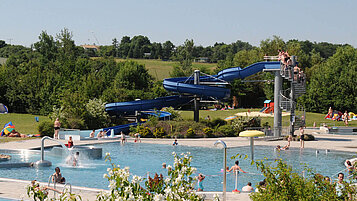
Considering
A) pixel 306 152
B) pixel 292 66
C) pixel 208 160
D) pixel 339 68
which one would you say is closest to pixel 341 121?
pixel 339 68

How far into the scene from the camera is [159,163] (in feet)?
A: 71.1

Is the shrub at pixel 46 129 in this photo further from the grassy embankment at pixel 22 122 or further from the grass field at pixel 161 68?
the grass field at pixel 161 68

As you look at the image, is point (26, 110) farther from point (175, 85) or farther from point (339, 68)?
point (339, 68)

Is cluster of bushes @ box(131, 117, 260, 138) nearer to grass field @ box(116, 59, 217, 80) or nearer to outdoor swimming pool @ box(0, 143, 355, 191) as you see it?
outdoor swimming pool @ box(0, 143, 355, 191)

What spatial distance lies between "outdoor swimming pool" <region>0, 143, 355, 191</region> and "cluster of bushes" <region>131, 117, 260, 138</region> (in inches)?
116

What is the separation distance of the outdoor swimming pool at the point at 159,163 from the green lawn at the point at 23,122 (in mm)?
8031

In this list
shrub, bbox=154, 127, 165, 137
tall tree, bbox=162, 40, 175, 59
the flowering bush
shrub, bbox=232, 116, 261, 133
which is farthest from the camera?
tall tree, bbox=162, 40, 175, 59

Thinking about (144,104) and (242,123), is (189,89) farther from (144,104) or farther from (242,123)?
(242,123)

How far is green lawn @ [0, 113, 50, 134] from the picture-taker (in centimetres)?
3231

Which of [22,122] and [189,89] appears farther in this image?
[22,122]

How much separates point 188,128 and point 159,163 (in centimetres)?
962

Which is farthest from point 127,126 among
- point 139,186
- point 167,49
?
point 167,49

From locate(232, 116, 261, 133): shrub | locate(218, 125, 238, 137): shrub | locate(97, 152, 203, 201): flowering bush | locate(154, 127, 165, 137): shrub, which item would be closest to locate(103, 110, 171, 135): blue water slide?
locate(154, 127, 165, 137): shrub

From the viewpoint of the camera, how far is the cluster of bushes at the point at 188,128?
99.8 ft
